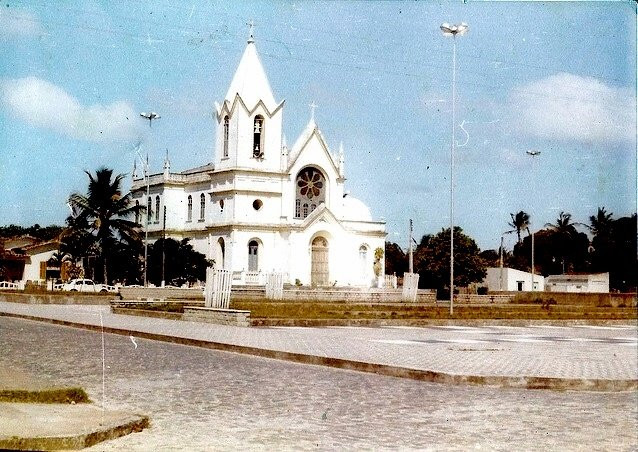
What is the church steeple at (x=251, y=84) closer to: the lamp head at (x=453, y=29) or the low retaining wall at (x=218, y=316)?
the low retaining wall at (x=218, y=316)

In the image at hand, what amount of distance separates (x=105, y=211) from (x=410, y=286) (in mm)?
14995

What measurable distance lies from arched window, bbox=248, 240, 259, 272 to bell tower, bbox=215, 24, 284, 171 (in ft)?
18.5

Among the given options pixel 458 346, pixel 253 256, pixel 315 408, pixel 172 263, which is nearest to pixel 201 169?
pixel 253 256

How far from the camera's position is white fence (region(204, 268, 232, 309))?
22.6 meters

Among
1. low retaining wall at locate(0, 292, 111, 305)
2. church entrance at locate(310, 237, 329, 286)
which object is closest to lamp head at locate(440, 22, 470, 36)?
low retaining wall at locate(0, 292, 111, 305)

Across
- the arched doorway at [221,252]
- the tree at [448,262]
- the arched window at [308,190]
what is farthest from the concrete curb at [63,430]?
the arched window at [308,190]

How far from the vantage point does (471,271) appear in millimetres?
46062

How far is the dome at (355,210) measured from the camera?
64.0 m

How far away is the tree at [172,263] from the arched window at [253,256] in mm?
13357

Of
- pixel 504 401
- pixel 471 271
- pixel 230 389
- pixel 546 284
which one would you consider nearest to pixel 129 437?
pixel 230 389

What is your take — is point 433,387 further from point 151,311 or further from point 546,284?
point 546,284

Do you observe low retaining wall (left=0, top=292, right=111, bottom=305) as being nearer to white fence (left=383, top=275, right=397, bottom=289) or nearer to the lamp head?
the lamp head

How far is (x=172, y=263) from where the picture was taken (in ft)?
140

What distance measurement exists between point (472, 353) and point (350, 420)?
7.49 metres
